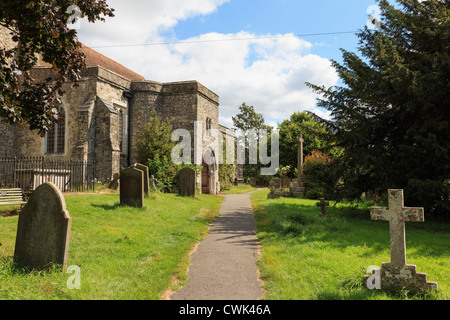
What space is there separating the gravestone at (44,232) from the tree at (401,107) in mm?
8600

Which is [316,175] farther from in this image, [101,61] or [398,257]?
[101,61]

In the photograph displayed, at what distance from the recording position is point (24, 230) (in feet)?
15.2

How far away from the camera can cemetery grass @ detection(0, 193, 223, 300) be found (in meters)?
3.76

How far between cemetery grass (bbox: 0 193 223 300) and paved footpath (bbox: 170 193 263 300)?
237mm

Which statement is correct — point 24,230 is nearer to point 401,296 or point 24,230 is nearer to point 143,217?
point 143,217

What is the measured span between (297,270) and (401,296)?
142 centimetres

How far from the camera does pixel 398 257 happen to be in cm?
397

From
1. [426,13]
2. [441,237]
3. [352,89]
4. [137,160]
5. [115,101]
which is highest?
[426,13]

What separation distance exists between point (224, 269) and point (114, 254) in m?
2.07

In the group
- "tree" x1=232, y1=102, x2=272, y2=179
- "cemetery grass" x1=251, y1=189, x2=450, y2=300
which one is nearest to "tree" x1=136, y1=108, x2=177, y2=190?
"cemetery grass" x1=251, y1=189, x2=450, y2=300

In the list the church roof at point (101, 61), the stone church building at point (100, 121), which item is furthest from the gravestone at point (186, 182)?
the church roof at point (101, 61)

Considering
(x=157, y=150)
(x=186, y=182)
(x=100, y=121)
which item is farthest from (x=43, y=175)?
(x=157, y=150)

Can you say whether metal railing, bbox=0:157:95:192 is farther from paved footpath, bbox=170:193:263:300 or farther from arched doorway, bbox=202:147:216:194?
arched doorway, bbox=202:147:216:194
